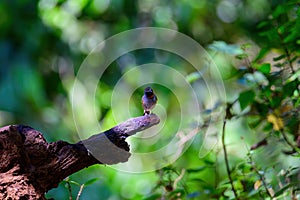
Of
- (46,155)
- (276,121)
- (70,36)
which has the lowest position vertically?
(46,155)

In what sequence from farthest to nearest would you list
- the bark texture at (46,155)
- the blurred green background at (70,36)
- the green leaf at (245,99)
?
the blurred green background at (70,36) → the green leaf at (245,99) → the bark texture at (46,155)

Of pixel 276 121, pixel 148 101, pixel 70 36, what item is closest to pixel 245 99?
pixel 276 121

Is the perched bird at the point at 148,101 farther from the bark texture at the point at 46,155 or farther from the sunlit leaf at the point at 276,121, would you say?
the sunlit leaf at the point at 276,121

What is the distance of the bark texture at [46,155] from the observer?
31.9 inches

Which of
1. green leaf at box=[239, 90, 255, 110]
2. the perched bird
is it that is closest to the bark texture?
the perched bird

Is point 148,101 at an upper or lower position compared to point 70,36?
lower

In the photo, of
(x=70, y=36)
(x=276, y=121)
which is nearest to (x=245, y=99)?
(x=276, y=121)

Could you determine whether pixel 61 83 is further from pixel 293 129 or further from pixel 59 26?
pixel 293 129

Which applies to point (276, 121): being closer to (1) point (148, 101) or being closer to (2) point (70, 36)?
(1) point (148, 101)

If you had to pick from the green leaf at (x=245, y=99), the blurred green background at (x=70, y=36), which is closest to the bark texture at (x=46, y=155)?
the green leaf at (x=245, y=99)

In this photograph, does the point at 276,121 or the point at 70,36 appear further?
the point at 70,36

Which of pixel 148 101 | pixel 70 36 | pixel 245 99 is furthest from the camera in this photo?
pixel 70 36

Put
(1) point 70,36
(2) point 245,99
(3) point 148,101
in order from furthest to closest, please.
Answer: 1. (1) point 70,36
2. (2) point 245,99
3. (3) point 148,101

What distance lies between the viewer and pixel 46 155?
0.84 meters
